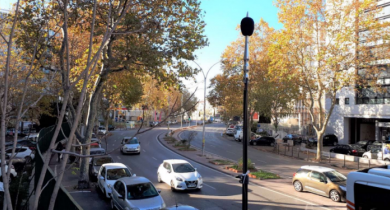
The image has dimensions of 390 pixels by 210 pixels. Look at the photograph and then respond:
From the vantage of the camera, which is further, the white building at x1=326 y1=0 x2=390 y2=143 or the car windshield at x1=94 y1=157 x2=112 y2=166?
the white building at x1=326 y1=0 x2=390 y2=143

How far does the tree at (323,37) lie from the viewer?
21250mm

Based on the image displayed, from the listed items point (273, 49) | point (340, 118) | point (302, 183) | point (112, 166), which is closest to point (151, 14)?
point (112, 166)

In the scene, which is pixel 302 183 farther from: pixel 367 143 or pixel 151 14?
pixel 367 143

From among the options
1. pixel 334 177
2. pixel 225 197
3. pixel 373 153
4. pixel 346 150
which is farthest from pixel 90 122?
pixel 346 150

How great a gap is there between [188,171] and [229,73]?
25.2 m

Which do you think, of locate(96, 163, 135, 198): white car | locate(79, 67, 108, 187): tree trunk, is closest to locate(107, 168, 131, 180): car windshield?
locate(96, 163, 135, 198): white car

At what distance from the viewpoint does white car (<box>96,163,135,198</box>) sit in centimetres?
1208

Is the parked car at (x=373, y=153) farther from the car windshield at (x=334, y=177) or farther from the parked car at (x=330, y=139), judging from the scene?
the car windshield at (x=334, y=177)

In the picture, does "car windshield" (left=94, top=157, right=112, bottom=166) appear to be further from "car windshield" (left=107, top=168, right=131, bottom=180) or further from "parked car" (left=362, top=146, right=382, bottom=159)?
"parked car" (left=362, top=146, right=382, bottom=159)

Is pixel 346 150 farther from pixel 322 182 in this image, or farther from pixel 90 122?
pixel 90 122

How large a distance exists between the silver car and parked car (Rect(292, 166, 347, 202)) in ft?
24.7

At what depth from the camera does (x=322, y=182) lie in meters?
12.7

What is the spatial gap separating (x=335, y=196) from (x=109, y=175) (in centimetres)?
1015

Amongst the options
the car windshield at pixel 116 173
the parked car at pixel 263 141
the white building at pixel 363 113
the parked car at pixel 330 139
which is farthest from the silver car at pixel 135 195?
the parked car at pixel 330 139
